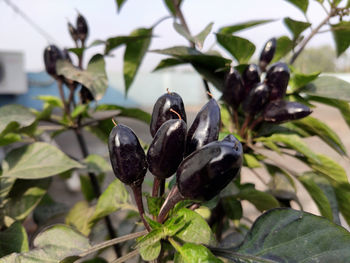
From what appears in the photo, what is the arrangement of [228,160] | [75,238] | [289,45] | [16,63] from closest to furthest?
[228,160]
[75,238]
[289,45]
[16,63]

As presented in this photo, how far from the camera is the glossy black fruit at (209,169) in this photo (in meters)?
0.24

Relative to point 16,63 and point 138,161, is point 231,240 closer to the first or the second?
point 138,161

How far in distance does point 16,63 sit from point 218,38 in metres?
5.97

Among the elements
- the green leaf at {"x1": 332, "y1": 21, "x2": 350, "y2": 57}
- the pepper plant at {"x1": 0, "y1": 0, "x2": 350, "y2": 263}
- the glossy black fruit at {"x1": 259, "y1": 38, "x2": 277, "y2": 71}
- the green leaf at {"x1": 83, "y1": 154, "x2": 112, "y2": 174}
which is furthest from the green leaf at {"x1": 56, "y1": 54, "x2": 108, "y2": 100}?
the green leaf at {"x1": 332, "y1": 21, "x2": 350, "y2": 57}

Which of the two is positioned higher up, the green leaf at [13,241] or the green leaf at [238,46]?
the green leaf at [238,46]

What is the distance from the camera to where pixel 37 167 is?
46 centimetres

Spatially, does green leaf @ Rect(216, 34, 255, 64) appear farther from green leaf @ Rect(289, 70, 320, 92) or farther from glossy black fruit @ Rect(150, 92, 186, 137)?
glossy black fruit @ Rect(150, 92, 186, 137)

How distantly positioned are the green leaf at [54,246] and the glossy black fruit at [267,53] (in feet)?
1.02

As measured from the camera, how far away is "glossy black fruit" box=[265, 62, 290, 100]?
1.40ft

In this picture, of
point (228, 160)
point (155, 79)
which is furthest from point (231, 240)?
point (155, 79)

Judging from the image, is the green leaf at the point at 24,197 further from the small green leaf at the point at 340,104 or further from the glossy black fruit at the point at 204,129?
the small green leaf at the point at 340,104

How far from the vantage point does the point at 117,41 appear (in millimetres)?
540

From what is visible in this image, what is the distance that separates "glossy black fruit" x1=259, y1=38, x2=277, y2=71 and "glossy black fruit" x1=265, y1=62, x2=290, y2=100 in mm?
48

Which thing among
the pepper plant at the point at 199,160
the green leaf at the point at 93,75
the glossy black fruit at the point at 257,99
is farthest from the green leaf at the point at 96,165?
the glossy black fruit at the point at 257,99
